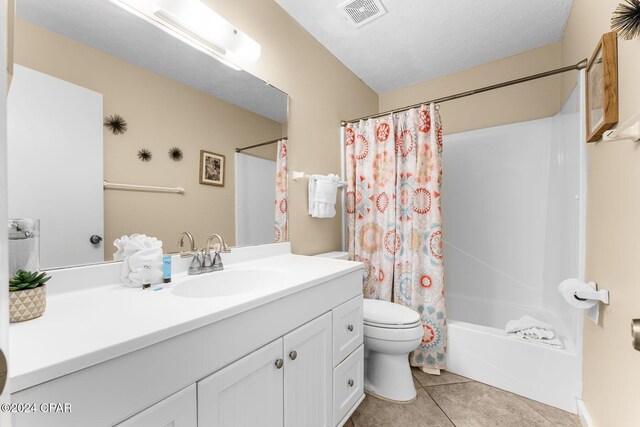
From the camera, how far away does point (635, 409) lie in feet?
2.80

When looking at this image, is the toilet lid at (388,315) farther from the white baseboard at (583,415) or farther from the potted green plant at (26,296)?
the potted green plant at (26,296)

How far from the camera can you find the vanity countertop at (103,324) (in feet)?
1.62

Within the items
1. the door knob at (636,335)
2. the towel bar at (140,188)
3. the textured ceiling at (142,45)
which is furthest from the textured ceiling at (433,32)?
the door knob at (636,335)

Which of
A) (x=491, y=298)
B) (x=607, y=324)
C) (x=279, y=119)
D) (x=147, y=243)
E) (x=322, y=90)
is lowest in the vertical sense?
(x=491, y=298)

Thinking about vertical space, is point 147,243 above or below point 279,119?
below

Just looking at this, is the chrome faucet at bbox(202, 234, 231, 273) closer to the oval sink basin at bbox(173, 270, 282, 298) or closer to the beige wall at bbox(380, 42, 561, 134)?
the oval sink basin at bbox(173, 270, 282, 298)

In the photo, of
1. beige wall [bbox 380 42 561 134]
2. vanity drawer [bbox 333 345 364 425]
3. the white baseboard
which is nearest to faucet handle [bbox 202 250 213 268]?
vanity drawer [bbox 333 345 364 425]

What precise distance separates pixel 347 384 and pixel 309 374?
378 millimetres

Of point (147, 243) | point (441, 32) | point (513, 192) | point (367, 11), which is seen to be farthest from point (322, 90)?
point (513, 192)

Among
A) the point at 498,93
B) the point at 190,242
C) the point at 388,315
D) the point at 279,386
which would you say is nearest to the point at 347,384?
the point at 388,315

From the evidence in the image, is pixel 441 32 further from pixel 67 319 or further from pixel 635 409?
pixel 67 319

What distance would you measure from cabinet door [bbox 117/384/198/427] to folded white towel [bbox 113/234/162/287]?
48 cm

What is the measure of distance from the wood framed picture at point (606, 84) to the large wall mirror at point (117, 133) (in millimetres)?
1561

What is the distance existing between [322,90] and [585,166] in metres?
1.67
